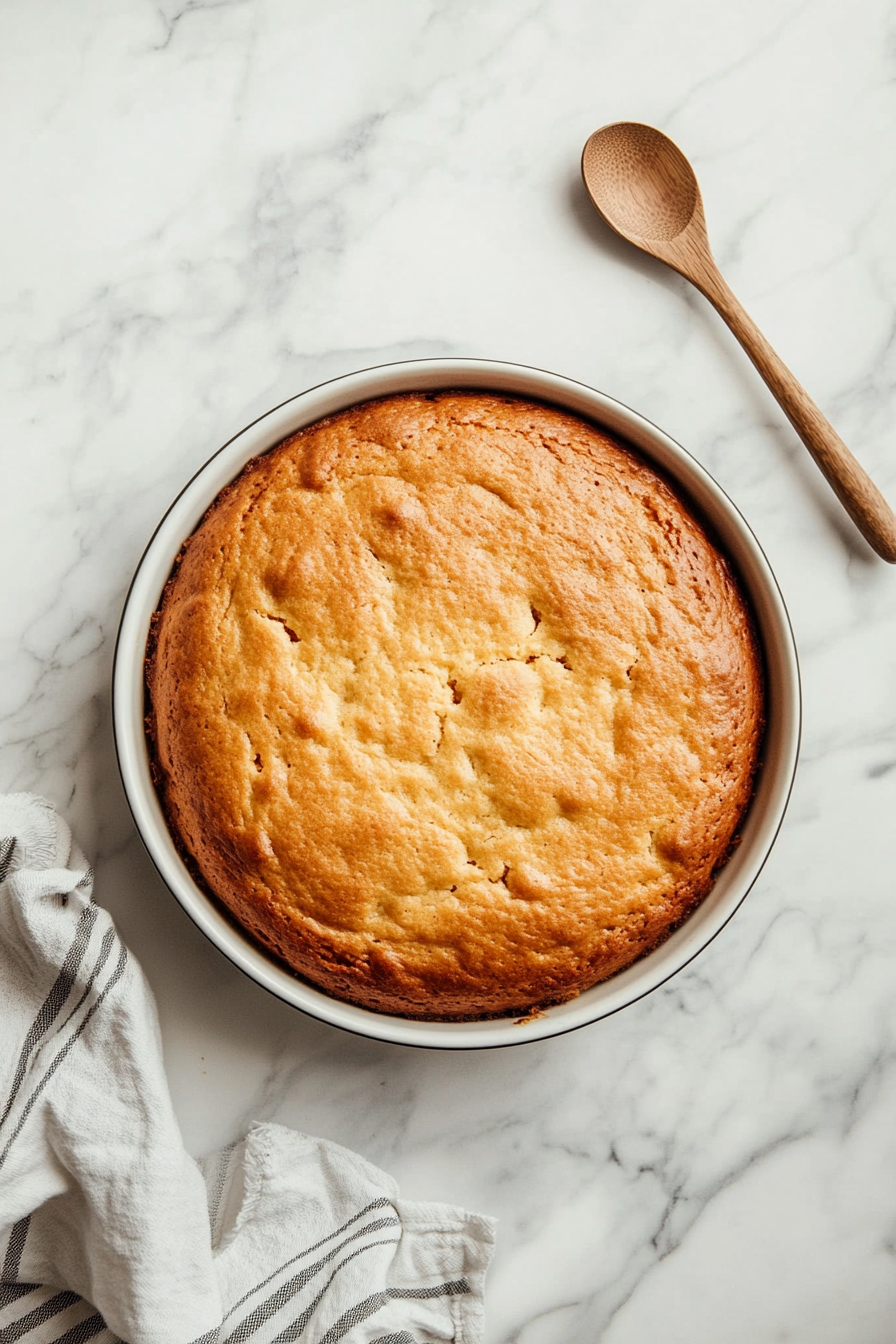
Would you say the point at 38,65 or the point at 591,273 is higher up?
the point at 38,65

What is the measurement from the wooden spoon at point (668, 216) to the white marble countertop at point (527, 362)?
51 mm

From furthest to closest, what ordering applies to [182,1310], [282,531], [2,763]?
[2,763]
[182,1310]
[282,531]

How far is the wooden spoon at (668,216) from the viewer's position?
187cm

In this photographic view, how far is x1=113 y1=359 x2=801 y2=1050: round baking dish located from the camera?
1.59 m

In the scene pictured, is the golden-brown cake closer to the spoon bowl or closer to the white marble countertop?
the white marble countertop

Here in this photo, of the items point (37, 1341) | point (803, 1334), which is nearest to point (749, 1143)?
point (803, 1334)

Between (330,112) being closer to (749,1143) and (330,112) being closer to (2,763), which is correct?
(2,763)

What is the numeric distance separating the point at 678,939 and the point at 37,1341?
138cm

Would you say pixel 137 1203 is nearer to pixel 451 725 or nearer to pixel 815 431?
pixel 451 725

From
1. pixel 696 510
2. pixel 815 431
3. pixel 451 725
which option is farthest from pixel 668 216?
pixel 451 725

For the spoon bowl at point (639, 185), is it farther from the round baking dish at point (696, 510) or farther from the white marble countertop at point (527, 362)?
the round baking dish at point (696, 510)

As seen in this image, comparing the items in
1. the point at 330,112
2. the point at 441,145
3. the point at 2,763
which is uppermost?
the point at 330,112

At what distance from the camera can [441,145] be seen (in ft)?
6.35

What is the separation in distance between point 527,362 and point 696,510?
48 centimetres
